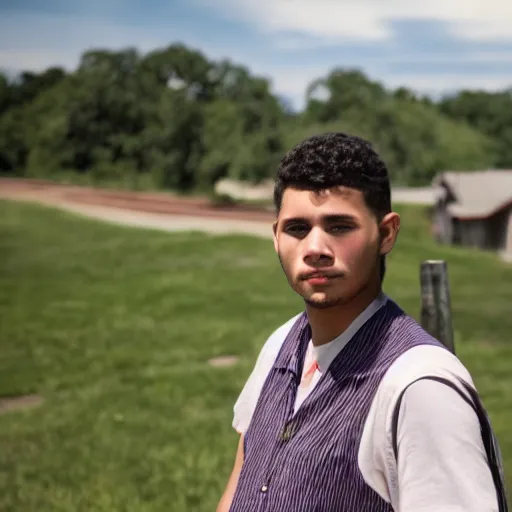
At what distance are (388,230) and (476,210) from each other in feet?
80.6

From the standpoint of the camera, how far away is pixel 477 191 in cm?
2573

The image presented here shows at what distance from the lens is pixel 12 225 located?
17641 mm

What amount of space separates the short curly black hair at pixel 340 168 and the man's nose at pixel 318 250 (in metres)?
0.09

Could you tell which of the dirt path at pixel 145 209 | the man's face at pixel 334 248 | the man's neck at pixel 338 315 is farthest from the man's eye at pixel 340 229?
the dirt path at pixel 145 209

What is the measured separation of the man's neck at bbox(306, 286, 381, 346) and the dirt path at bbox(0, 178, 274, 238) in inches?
644

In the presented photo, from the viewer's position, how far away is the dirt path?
19484 millimetres

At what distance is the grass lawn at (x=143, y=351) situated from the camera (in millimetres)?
4789

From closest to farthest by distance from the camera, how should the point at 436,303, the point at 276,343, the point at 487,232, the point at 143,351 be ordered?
the point at 276,343, the point at 436,303, the point at 143,351, the point at 487,232

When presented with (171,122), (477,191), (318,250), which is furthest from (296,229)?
(477,191)

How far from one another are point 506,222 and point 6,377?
20.0 metres

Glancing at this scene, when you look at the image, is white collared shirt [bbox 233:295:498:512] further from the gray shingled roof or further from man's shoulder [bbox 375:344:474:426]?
the gray shingled roof

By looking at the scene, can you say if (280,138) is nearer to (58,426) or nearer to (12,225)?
(12,225)

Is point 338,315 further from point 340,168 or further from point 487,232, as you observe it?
point 487,232

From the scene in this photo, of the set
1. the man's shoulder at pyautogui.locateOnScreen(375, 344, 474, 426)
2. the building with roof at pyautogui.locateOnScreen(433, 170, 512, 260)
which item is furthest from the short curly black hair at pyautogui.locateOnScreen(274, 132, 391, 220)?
the building with roof at pyautogui.locateOnScreen(433, 170, 512, 260)
